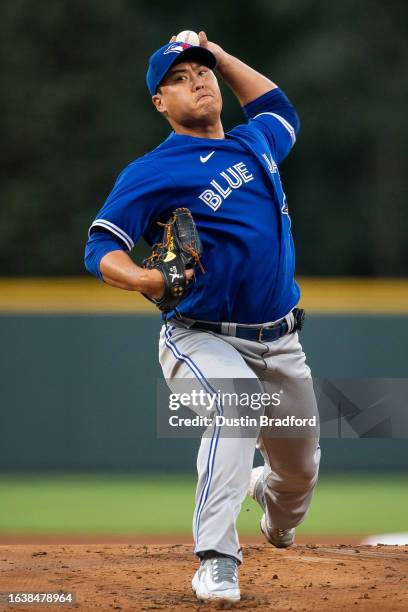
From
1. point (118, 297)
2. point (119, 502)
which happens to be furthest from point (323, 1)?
point (119, 502)

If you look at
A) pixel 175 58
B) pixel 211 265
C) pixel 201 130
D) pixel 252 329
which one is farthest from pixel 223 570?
pixel 175 58

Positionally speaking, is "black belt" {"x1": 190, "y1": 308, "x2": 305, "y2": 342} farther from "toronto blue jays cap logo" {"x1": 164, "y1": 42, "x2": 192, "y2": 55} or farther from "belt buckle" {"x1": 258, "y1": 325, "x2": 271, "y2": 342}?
"toronto blue jays cap logo" {"x1": 164, "y1": 42, "x2": 192, "y2": 55}

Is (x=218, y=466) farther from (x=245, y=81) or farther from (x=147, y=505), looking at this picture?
(x=147, y=505)

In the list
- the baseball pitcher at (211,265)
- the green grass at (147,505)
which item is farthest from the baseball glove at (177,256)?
the green grass at (147,505)

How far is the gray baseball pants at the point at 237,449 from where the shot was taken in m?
3.49

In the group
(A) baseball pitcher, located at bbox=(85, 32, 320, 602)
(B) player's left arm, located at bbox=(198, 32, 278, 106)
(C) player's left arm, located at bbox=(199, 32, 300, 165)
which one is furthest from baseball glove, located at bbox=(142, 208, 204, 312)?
(B) player's left arm, located at bbox=(198, 32, 278, 106)

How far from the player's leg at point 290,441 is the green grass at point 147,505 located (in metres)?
2.00

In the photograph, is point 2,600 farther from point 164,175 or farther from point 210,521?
point 164,175

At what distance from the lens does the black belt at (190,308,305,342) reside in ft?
12.4

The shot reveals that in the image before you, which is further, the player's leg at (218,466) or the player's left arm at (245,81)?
the player's left arm at (245,81)

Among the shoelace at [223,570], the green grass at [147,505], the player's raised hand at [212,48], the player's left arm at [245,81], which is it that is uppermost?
the player's raised hand at [212,48]

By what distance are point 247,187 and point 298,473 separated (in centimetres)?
103

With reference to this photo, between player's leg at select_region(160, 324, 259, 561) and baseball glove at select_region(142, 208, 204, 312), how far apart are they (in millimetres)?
215

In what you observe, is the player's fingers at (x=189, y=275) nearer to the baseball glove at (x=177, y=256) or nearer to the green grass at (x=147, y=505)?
the baseball glove at (x=177, y=256)
